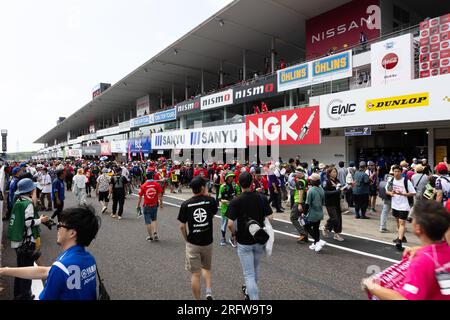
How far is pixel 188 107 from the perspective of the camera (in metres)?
23.6

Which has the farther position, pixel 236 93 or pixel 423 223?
pixel 236 93

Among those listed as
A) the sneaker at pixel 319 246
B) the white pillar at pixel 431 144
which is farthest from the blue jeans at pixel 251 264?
the white pillar at pixel 431 144

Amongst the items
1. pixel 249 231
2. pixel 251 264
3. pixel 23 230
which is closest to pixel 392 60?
pixel 249 231

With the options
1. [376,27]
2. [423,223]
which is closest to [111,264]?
[423,223]

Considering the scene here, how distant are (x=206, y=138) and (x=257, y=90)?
15.7 feet

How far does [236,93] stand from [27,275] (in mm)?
18271

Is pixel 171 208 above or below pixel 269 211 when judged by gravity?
below

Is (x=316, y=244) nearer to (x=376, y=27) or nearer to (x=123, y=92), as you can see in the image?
(x=376, y=27)

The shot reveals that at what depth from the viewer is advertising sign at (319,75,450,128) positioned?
A: 9407 millimetres

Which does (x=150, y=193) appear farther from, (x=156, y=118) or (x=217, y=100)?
(x=156, y=118)

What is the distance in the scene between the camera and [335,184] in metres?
6.83

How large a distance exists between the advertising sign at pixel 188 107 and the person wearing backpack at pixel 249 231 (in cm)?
1939

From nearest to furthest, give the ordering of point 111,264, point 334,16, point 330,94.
Result: point 111,264, point 330,94, point 334,16

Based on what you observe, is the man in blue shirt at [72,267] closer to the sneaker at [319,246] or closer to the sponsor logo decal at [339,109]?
the sneaker at [319,246]
